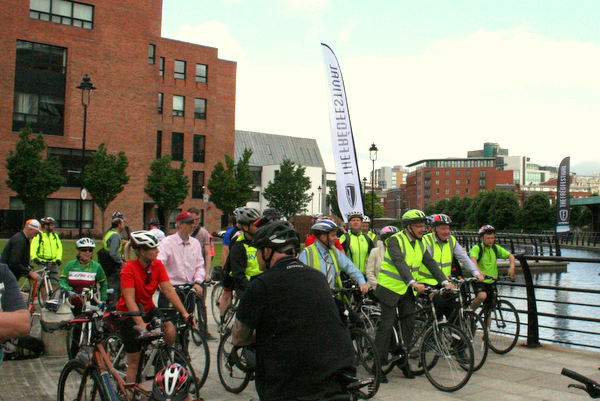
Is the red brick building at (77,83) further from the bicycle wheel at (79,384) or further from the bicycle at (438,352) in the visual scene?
the bicycle wheel at (79,384)

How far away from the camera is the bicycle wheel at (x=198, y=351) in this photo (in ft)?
19.7

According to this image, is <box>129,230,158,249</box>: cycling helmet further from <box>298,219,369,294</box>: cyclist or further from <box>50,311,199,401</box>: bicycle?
<box>298,219,369,294</box>: cyclist

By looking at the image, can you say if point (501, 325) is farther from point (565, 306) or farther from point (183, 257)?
point (565, 306)

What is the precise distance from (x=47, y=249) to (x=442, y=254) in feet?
28.5

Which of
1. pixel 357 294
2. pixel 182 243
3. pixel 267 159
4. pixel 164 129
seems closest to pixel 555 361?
pixel 357 294

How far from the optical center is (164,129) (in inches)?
2335

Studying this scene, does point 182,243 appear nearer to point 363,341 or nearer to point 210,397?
point 210,397

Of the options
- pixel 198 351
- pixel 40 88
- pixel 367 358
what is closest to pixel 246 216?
pixel 198 351

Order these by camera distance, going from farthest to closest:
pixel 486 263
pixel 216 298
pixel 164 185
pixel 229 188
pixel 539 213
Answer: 1. pixel 539 213
2. pixel 229 188
3. pixel 164 185
4. pixel 216 298
5. pixel 486 263

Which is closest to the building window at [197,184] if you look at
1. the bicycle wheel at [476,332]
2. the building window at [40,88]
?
the building window at [40,88]

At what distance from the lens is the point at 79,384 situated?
182 inches

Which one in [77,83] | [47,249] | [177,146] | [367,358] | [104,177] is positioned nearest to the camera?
[367,358]

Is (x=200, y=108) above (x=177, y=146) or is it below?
above

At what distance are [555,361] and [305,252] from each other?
3953 mm
